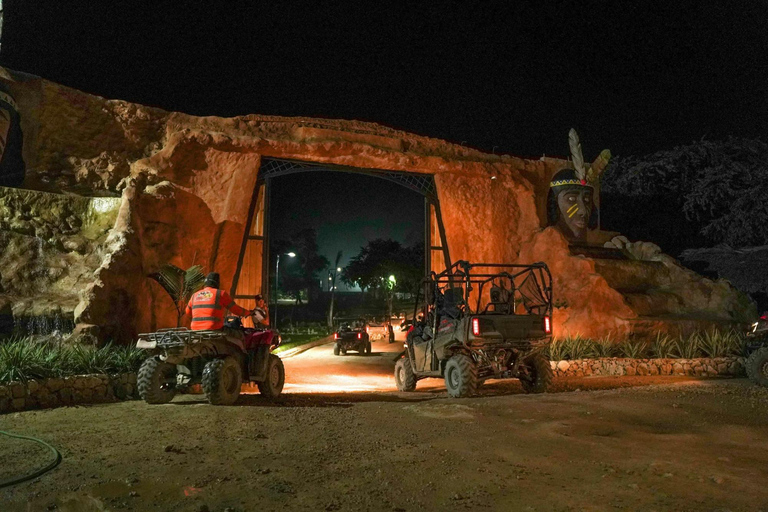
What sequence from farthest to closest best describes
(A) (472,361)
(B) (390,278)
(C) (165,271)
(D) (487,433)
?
(B) (390,278) → (C) (165,271) → (A) (472,361) → (D) (487,433)

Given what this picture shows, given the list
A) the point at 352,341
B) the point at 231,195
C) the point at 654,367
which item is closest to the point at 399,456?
the point at 654,367

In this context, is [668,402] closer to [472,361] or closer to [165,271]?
[472,361]

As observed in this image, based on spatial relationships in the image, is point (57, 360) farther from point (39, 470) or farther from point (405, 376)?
point (405, 376)

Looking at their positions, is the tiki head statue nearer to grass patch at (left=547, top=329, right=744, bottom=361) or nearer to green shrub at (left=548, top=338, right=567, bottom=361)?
grass patch at (left=547, top=329, right=744, bottom=361)

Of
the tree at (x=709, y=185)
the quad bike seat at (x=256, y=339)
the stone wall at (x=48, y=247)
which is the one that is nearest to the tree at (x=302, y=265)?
the tree at (x=709, y=185)

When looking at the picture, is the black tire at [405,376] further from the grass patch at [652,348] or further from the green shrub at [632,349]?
the green shrub at [632,349]

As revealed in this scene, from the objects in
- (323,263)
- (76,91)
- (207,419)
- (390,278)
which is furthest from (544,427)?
(323,263)

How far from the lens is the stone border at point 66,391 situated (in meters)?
8.32

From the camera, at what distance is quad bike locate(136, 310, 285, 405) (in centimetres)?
852

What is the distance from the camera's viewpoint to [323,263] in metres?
74.6

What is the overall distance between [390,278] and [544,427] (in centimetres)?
4384

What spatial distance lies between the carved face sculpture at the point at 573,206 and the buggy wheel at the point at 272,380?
13.7m

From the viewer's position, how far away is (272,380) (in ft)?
33.1

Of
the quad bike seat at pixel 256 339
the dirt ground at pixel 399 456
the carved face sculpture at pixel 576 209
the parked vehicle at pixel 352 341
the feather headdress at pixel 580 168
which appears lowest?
the parked vehicle at pixel 352 341
